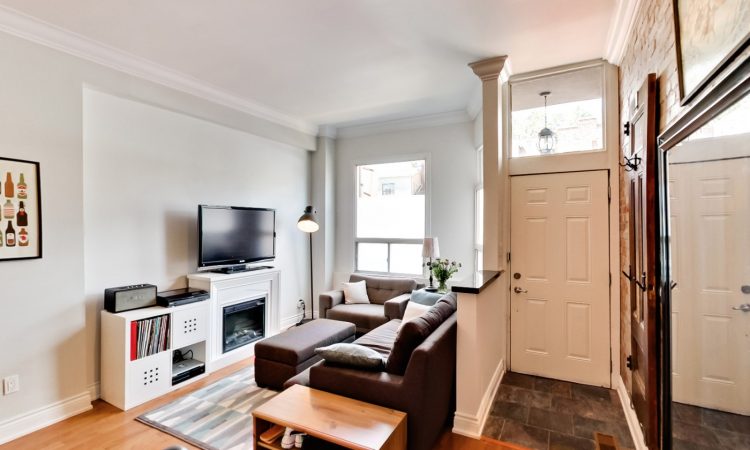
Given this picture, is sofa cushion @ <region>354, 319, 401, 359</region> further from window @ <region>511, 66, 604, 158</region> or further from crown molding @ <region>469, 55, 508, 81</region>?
crown molding @ <region>469, 55, 508, 81</region>

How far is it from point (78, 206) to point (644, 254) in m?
4.02

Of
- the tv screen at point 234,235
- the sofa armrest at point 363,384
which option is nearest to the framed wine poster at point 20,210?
the tv screen at point 234,235

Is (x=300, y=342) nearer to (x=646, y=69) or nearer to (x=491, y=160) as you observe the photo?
(x=491, y=160)

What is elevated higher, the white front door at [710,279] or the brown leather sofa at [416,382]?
the white front door at [710,279]

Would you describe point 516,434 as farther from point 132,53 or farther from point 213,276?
point 132,53

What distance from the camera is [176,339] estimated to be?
313 cm

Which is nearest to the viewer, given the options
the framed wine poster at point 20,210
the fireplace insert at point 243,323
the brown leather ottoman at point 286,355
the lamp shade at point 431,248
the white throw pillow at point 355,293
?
the framed wine poster at point 20,210

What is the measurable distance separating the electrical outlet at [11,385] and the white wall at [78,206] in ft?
0.17

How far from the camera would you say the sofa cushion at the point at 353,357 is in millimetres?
2166

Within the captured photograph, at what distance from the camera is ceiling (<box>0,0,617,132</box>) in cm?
236

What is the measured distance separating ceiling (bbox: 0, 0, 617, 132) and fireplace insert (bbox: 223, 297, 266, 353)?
2465 mm

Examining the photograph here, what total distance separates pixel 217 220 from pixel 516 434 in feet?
11.3

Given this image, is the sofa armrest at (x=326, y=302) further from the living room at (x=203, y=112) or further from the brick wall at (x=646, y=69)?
the brick wall at (x=646, y=69)

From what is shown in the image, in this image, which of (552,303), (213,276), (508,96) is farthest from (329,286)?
(508,96)
